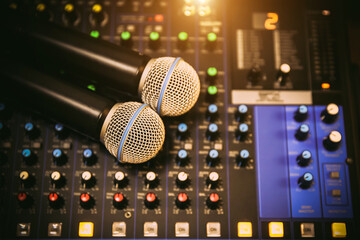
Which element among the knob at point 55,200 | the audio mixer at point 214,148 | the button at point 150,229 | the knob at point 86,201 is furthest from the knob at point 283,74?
the knob at point 55,200

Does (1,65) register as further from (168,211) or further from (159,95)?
(168,211)

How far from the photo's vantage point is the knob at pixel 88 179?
1.30 meters

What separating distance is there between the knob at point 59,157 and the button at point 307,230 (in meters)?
0.97

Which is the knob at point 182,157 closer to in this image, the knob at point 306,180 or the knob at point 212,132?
the knob at point 212,132

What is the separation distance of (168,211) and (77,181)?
38 centimetres

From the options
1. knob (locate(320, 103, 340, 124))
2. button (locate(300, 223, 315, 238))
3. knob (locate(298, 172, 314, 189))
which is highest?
knob (locate(320, 103, 340, 124))

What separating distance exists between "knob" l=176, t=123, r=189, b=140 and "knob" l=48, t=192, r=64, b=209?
519mm

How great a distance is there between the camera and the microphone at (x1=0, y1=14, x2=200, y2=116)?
1.19m

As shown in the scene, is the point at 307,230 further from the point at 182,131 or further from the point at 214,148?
the point at 182,131

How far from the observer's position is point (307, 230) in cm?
132

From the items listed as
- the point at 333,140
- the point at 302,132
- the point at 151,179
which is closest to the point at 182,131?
the point at 151,179

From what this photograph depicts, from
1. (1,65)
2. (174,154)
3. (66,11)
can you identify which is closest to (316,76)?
(174,154)

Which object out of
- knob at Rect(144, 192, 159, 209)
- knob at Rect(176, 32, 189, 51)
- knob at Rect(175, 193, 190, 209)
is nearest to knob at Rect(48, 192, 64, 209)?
knob at Rect(144, 192, 159, 209)

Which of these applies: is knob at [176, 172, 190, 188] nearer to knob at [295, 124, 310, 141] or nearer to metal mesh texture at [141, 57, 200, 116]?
metal mesh texture at [141, 57, 200, 116]
